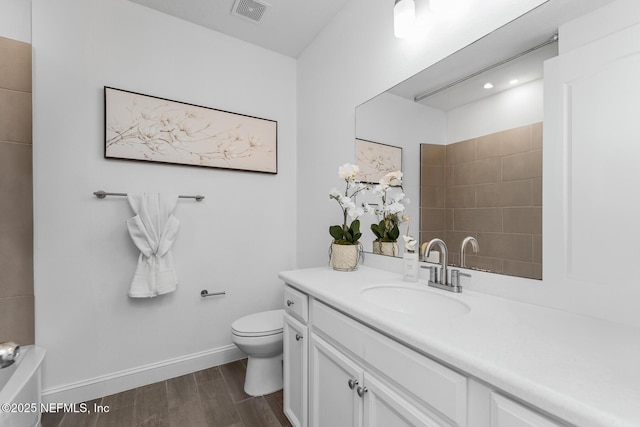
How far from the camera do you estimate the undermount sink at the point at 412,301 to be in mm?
1123

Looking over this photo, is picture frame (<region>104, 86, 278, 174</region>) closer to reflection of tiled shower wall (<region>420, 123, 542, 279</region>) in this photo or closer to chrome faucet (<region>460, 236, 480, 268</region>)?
reflection of tiled shower wall (<region>420, 123, 542, 279</region>)

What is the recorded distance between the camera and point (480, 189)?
119 cm

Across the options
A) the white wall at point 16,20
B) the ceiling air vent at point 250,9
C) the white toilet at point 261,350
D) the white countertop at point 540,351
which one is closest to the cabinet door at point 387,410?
the white countertop at point 540,351

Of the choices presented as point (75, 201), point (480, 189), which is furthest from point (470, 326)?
point (75, 201)

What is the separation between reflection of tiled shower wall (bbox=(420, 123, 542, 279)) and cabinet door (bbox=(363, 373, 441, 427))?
62cm

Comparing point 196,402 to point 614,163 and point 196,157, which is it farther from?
point 614,163

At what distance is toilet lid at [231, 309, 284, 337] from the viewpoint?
1737mm

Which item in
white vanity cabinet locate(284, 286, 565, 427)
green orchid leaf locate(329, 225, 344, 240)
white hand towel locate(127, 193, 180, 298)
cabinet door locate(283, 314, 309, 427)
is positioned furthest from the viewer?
white hand towel locate(127, 193, 180, 298)

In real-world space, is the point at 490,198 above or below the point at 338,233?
above

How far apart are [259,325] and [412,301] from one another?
40.8 inches

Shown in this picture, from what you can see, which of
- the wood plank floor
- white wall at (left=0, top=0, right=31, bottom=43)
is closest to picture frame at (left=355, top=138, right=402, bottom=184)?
the wood plank floor

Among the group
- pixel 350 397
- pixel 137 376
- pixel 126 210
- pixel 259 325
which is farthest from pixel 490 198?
pixel 137 376

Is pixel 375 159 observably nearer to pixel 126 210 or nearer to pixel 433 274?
pixel 433 274

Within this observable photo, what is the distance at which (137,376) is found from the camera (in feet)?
6.16
